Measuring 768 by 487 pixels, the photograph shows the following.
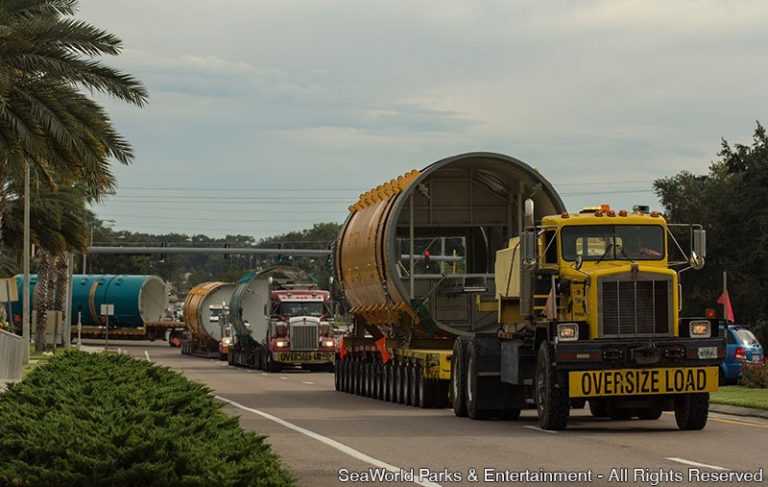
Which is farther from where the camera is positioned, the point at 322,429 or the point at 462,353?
the point at 462,353

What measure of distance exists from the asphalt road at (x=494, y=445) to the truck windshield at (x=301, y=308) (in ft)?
83.2

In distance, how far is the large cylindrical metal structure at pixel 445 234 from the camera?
30438mm

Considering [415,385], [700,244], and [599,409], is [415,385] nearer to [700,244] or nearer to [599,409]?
[599,409]

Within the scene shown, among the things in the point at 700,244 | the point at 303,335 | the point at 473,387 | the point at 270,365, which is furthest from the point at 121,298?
the point at 700,244

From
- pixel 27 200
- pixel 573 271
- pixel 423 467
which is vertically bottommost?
pixel 423 467

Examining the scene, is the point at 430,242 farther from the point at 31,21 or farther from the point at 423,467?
the point at 423,467

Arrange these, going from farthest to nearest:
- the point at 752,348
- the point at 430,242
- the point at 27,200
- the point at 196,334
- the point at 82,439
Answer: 1. the point at 196,334
2. the point at 27,200
3. the point at 752,348
4. the point at 430,242
5. the point at 82,439

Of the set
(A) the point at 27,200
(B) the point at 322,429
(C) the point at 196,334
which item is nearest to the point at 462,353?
(B) the point at 322,429

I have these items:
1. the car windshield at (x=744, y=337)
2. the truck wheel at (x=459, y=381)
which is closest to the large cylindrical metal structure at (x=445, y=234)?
the truck wheel at (x=459, y=381)

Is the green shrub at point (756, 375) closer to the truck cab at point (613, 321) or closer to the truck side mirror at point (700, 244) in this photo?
A: the truck cab at point (613, 321)

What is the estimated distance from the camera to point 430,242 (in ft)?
105

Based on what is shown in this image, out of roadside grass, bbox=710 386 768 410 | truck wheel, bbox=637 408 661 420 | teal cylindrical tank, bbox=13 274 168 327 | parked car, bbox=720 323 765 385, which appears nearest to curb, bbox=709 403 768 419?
roadside grass, bbox=710 386 768 410

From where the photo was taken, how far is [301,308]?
5653cm

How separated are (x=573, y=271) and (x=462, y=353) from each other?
14.0ft
